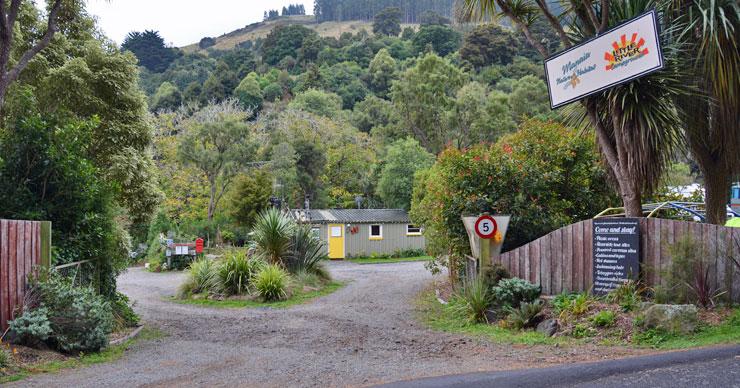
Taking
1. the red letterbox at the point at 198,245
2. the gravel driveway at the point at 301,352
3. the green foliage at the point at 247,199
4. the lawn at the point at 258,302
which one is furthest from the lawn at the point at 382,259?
the gravel driveway at the point at 301,352

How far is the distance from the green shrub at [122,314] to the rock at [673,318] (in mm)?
8547

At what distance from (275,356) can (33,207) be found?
453cm

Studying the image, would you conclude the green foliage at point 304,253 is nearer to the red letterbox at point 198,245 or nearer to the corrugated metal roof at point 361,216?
the red letterbox at point 198,245

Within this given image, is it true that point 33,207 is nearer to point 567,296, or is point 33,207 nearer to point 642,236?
point 567,296

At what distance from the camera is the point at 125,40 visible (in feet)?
398

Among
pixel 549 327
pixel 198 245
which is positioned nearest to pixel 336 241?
pixel 198 245

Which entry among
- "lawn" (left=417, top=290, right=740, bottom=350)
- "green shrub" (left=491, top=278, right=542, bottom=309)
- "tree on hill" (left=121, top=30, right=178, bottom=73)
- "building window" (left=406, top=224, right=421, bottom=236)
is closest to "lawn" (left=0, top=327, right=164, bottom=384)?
"lawn" (left=417, top=290, right=740, bottom=350)

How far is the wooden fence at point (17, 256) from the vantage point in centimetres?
828

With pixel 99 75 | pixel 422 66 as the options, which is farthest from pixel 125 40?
pixel 99 75

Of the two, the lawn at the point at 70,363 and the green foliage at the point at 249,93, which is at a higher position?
the green foliage at the point at 249,93

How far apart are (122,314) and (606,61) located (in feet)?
31.3

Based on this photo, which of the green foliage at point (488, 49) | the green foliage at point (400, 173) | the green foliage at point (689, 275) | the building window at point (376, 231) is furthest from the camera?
the green foliage at point (488, 49)

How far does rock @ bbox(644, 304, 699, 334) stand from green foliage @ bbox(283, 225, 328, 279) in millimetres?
12576

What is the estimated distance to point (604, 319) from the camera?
8961 millimetres
